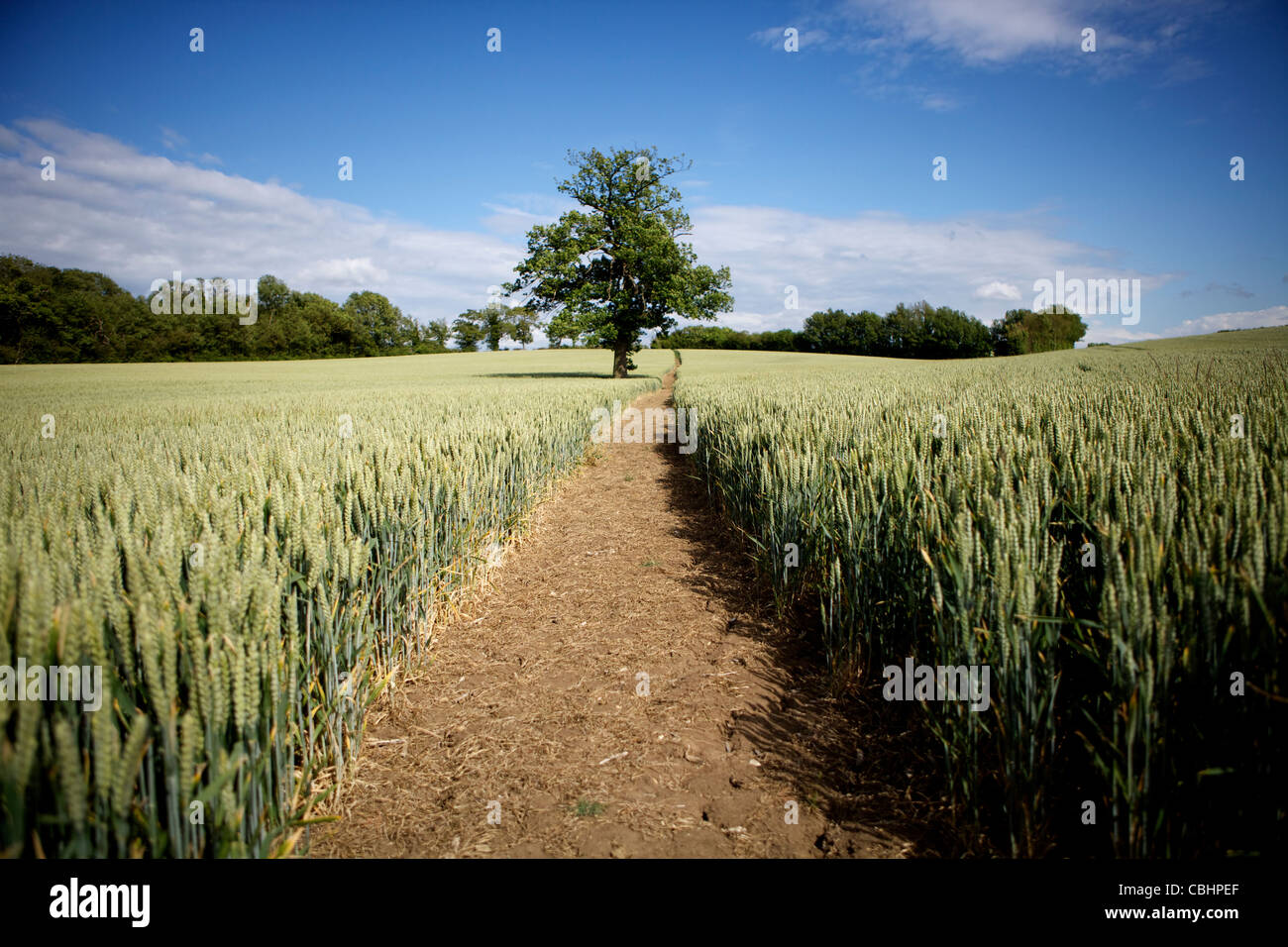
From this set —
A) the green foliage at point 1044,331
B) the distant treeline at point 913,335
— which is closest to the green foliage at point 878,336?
the distant treeline at point 913,335

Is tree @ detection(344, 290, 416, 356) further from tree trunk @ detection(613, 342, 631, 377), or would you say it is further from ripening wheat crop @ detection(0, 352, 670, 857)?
ripening wheat crop @ detection(0, 352, 670, 857)

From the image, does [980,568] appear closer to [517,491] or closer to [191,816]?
[191,816]

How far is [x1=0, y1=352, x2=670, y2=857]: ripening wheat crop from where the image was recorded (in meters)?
1.27

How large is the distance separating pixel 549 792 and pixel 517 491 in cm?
377

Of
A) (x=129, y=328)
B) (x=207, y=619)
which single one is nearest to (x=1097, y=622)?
(x=207, y=619)

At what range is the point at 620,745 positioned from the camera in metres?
2.70

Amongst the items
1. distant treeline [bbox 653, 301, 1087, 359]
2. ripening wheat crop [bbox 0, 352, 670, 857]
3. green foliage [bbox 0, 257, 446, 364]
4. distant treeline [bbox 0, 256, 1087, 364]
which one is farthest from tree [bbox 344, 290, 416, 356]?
ripening wheat crop [bbox 0, 352, 670, 857]

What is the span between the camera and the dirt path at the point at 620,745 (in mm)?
2139

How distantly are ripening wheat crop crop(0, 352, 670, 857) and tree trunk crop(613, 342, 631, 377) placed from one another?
2391 centimetres

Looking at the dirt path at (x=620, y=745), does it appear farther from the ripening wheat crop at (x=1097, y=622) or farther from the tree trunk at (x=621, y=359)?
the tree trunk at (x=621, y=359)

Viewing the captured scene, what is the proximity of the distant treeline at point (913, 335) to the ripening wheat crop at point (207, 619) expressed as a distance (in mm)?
55807

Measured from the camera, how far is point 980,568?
2008mm

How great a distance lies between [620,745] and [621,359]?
26.8 m
